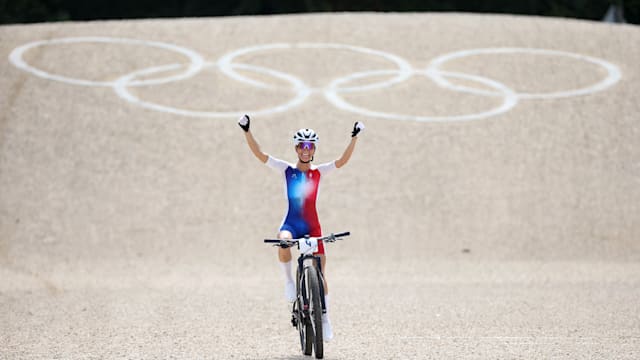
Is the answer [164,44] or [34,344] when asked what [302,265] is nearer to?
[34,344]

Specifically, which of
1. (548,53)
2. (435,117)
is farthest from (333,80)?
(548,53)

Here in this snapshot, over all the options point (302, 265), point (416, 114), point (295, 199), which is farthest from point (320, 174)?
point (416, 114)

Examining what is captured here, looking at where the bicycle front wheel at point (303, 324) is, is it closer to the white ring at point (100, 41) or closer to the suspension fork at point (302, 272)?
the suspension fork at point (302, 272)

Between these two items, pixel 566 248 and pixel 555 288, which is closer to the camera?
pixel 555 288

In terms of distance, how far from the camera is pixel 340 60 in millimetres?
17594

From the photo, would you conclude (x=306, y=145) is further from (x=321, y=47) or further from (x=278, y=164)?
(x=321, y=47)

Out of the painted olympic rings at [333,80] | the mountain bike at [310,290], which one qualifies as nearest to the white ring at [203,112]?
the painted olympic rings at [333,80]

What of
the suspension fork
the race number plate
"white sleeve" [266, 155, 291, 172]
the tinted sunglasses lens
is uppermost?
the tinted sunglasses lens

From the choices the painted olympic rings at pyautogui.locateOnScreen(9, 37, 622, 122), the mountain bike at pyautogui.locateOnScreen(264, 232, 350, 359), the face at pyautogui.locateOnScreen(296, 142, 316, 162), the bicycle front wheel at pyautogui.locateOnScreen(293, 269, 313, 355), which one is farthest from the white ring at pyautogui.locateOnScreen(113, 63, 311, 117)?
the mountain bike at pyautogui.locateOnScreen(264, 232, 350, 359)

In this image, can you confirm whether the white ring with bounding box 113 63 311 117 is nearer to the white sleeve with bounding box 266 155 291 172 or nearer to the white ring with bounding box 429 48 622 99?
the white ring with bounding box 429 48 622 99

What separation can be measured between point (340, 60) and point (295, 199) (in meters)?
9.73

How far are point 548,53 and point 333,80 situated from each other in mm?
3924

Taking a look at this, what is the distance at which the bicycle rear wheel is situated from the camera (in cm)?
756

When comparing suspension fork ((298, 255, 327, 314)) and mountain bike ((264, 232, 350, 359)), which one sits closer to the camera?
mountain bike ((264, 232, 350, 359))
